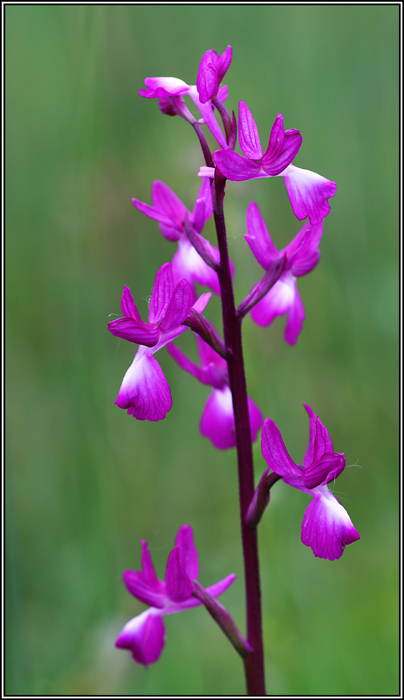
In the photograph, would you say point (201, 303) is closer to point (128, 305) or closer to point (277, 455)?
point (128, 305)

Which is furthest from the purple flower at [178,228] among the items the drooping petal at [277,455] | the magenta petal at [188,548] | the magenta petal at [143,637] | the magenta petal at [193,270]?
the magenta petal at [143,637]

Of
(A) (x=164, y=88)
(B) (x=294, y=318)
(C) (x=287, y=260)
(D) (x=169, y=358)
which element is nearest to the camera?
(A) (x=164, y=88)

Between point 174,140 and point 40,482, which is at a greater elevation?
point 174,140

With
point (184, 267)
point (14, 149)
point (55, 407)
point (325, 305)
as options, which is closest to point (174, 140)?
point (14, 149)

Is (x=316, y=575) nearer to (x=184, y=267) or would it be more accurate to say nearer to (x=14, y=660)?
(x=14, y=660)

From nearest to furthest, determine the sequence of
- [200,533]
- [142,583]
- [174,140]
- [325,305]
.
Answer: [142,583], [200,533], [325,305], [174,140]

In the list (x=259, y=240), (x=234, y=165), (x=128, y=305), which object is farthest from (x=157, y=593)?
(x=234, y=165)

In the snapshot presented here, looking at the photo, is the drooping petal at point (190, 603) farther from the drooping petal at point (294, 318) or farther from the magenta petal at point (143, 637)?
the drooping petal at point (294, 318)
